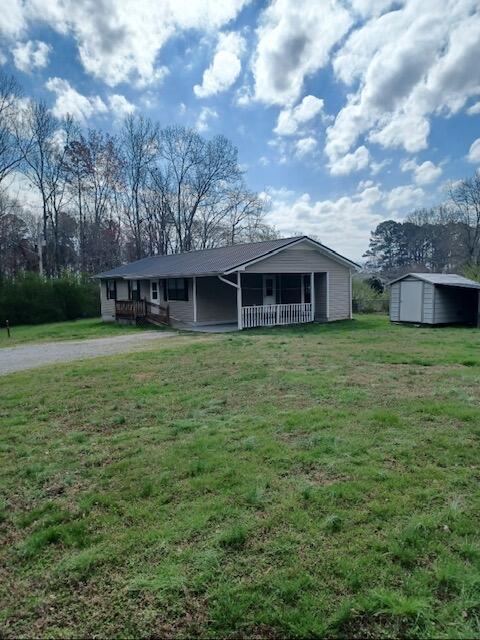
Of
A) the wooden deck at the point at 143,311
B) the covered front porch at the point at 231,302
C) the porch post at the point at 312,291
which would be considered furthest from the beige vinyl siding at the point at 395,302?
the wooden deck at the point at 143,311

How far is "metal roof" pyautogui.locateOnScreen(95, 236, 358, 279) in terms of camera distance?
1644cm

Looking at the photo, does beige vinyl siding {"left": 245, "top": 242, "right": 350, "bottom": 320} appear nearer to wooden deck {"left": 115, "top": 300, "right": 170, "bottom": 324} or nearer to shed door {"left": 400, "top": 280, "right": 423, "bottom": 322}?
shed door {"left": 400, "top": 280, "right": 423, "bottom": 322}

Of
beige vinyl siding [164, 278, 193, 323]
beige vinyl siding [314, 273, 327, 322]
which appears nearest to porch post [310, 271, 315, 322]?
beige vinyl siding [314, 273, 327, 322]

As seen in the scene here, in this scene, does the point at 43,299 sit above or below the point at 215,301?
above

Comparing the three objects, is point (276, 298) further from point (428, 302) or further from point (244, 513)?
point (244, 513)

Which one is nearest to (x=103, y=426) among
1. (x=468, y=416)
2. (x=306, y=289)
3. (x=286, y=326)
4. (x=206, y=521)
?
(x=206, y=521)

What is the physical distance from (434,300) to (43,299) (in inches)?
777

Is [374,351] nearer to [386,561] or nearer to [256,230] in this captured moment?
[386,561]

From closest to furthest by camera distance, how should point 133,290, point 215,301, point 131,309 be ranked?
1. point 215,301
2. point 131,309
3. point 133,290

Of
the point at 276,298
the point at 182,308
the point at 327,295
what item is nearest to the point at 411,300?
the point at 327,295

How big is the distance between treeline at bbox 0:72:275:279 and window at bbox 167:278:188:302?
1423 cm

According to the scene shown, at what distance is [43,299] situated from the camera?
23438 mm

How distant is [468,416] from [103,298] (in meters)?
22.0

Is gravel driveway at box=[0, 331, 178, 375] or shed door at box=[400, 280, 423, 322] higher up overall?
shed door at box=[400, 280, 423, 322]
